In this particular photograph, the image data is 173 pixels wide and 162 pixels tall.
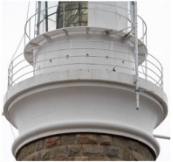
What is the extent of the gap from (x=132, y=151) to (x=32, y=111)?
1.42m

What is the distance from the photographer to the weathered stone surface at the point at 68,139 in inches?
343

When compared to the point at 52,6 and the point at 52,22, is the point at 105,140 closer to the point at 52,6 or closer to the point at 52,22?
the point at 52,22

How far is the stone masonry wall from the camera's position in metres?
8.67

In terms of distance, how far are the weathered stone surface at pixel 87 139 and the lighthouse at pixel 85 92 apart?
0.01 meters

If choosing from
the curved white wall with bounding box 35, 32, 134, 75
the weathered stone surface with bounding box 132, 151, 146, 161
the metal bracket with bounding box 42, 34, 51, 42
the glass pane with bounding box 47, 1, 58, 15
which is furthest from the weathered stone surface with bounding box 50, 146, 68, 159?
the glass pane with bounding box 47, 1, 58, 15

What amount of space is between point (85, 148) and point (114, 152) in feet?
1.23

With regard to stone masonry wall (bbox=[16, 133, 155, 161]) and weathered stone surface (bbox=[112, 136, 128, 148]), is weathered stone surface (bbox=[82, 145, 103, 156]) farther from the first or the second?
weathered stone surface (bbox=[112, 136, 128, 148])

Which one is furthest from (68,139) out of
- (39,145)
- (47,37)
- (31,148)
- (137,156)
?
(47,37)

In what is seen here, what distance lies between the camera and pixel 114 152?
874 cm

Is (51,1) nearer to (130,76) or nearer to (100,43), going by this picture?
(100,43)

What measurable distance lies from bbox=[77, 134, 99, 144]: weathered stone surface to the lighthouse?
0.04 feet

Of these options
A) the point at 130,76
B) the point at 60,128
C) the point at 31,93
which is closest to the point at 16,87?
the point at 31,93

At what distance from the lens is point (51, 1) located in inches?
383

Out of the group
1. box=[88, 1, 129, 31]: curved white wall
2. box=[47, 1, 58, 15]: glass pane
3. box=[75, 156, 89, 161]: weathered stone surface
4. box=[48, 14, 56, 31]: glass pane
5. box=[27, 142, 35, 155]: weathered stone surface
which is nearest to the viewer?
box=[75, 156, 89, 161]: weathered stone surface
